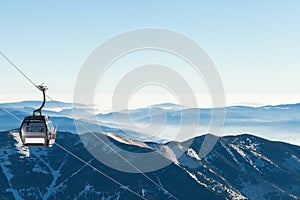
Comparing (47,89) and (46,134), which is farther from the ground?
(47,89)

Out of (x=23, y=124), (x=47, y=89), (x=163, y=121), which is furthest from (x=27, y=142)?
(x=163, y=121)

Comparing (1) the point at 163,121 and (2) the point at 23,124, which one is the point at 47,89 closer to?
(2) the point at 23,124

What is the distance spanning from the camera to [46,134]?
36.2 metres

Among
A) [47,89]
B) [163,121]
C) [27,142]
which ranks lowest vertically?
[163,121]

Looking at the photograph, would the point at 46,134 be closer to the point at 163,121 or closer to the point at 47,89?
the point at 47,89

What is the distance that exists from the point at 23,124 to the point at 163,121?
60143mm

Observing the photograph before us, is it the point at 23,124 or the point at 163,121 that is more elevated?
the point at 23,124

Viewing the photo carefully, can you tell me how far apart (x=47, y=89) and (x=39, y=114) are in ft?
8.40

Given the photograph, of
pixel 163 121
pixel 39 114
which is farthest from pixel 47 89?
pixel 163 121

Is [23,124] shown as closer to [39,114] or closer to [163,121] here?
[39,114]

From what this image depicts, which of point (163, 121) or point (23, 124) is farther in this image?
point (163, 121)

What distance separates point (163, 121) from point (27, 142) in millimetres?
59345

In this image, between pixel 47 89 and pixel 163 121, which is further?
pixel 163 121

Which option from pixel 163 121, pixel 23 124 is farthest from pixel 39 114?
pixel 163 121
